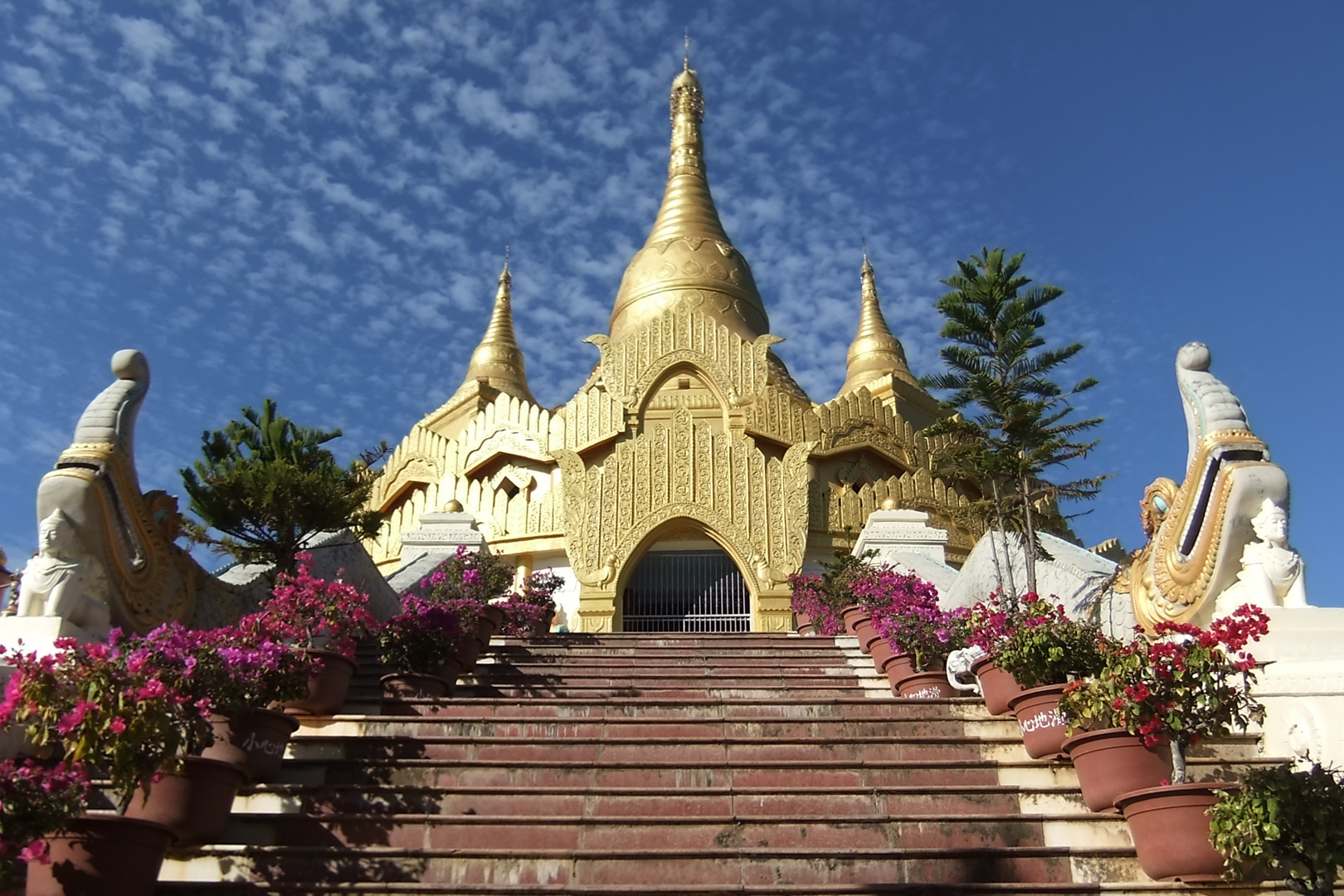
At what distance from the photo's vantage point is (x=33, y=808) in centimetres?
379

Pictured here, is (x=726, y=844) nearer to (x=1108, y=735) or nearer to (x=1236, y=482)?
(x=1108, y=735)

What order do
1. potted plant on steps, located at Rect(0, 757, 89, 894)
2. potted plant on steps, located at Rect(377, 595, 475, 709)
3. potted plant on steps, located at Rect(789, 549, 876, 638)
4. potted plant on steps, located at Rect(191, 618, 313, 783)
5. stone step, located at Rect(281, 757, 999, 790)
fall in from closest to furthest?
potted plant on steps, located at Rect(0, 757, 89, 894)
potted plant on steps, located at Rect(191, 618, 313, 783)
stone step, located at Rect(281, 757, 999, 790)
potted plant on steps, located at Rect(377, 595, 475, 709)
potted plant on steps, located at Rect(789, 549, 876, 638)

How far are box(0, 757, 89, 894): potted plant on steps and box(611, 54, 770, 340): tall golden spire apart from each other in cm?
1763

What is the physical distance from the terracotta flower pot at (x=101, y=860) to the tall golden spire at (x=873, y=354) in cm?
2126

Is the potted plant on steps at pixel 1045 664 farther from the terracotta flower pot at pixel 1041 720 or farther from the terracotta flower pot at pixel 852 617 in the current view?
the terracotta flower pot at pixel 852 617

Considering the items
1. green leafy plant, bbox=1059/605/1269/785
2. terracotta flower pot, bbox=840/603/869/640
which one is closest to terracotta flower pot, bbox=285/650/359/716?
green leafy plant, bbox=1059/605/1269/785

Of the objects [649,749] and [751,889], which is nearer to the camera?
[751,889]

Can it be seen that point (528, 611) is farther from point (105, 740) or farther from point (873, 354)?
point (873, 354)

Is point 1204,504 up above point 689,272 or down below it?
below

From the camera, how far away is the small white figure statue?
593cm

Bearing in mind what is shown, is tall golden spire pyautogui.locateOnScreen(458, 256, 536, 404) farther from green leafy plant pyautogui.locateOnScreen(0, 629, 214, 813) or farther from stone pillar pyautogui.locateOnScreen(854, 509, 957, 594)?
green leafy plant pyautogui.locateOnScreen(0, 629, 214, 813)

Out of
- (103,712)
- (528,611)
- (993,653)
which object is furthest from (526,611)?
(103,712)

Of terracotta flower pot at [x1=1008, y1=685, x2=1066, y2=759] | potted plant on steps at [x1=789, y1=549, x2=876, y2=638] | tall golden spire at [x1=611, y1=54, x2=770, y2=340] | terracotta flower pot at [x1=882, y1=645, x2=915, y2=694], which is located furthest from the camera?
tall golden spire at [x1=611, y1=54, x2=770, y2=340]

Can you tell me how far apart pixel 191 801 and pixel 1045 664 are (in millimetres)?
4131
